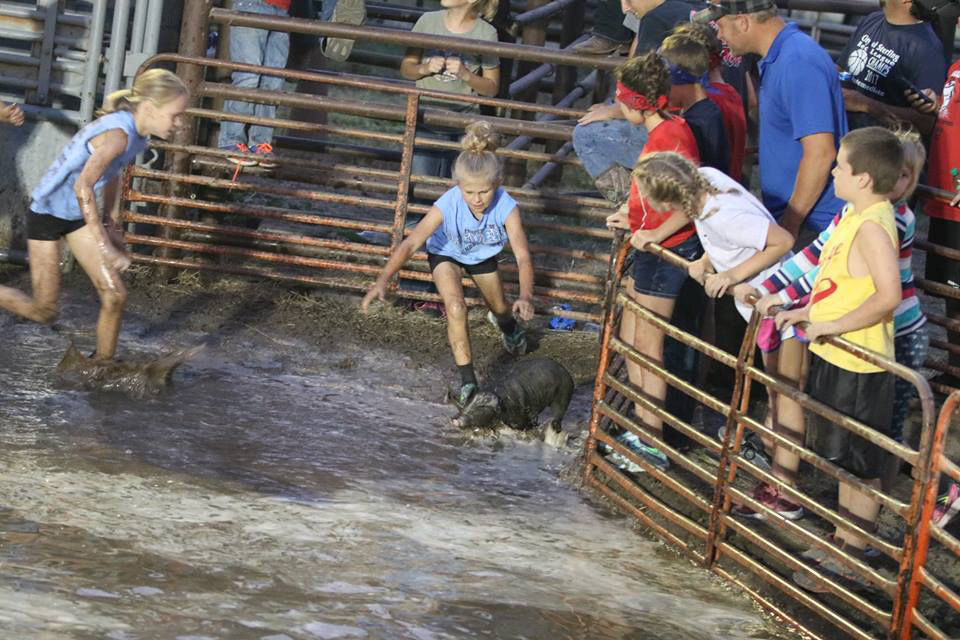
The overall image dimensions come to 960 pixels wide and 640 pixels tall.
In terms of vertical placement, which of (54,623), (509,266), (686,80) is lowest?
(54,623)

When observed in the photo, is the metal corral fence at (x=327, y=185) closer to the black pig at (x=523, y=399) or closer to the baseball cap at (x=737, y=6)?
the black pig at (x=523, y=399)

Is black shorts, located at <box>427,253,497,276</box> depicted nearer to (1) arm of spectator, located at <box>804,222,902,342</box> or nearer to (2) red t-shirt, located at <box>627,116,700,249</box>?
(2) red t-shirt, located at <box>627,116,700,249</box>

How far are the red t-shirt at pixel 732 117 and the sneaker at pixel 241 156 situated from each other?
3.38 meters


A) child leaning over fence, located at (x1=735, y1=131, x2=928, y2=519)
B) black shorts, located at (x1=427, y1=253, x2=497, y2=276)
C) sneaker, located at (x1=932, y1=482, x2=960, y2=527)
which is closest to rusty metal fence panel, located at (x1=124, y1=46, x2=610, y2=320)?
black shorts, located at (x1=427, y1=253, x2=497, y2=276)

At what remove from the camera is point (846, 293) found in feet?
17.9

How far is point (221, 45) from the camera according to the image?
386 inches

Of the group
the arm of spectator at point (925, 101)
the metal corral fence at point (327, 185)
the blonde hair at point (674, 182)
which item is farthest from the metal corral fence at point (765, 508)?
the metal corral fence at point (327, 185)

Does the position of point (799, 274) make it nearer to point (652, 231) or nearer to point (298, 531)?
point (652, 231)

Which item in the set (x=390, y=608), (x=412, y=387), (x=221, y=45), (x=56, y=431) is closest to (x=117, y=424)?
(x=56, y=431)

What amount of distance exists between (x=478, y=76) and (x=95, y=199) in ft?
10.0

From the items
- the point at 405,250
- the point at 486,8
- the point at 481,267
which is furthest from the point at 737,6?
the point at 486,8

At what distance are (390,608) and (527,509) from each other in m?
1.40

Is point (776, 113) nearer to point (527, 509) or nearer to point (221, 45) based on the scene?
point (527, 509)

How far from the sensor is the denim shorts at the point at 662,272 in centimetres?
654
